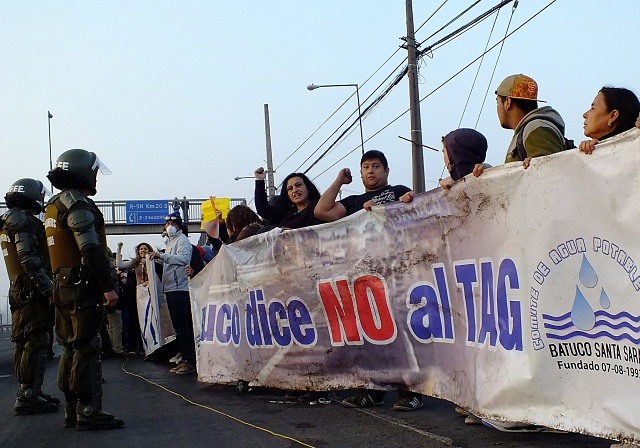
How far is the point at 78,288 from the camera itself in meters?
6.11

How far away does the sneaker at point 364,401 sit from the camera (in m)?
6.24

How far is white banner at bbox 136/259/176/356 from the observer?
37.5ft

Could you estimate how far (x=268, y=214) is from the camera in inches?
308

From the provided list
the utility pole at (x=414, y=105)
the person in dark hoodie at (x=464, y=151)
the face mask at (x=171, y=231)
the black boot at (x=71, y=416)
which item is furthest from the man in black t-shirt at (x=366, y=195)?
the utility pole at (x=414, y=105)

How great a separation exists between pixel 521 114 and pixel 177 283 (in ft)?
20.3

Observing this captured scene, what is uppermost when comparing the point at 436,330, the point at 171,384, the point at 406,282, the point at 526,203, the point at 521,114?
the point at 521,114

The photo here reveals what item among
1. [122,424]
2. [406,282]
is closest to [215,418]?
[122,424]

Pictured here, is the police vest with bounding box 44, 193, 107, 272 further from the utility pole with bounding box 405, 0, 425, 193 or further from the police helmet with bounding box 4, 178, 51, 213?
the utility pole with bounding box 405, 0, 425, 193

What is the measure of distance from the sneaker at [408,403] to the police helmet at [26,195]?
13.5 ft

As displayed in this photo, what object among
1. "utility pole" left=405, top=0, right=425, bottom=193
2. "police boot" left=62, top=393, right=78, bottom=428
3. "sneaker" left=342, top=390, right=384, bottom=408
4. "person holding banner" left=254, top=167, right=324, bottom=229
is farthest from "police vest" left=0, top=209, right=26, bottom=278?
"utility pole" left=405, top=0, right=425, bottom=193

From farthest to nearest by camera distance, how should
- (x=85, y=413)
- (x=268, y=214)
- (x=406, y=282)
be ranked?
Answer: (x=268, y=214), (x=85, y=413), (x=406, y=282)

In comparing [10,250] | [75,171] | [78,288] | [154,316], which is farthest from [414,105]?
[78,288]

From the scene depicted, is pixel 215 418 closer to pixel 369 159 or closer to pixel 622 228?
pixel 369 159

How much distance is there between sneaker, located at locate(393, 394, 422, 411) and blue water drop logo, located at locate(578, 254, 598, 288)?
2.37 meters
